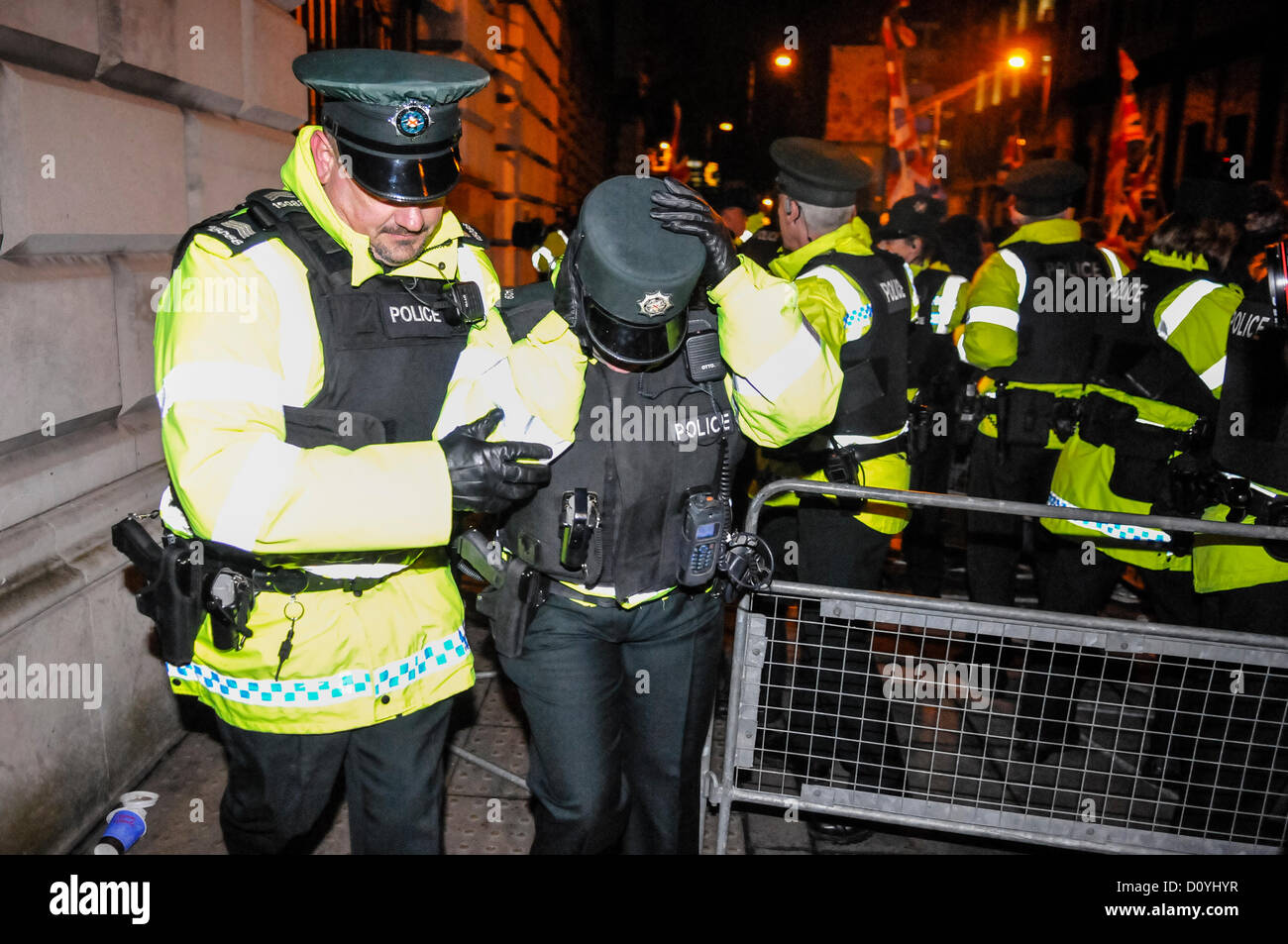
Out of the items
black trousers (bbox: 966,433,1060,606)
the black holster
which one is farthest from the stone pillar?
black trousers (bbox: 966,433,1060,606)

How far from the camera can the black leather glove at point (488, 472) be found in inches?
70.4

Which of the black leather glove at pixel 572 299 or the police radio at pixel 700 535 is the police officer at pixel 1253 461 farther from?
the black leather glove at pixel 572 299

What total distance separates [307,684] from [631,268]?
1175 mm

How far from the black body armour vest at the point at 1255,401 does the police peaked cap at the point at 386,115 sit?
2.56 metres

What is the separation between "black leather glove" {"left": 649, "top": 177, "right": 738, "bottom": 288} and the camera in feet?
6.61

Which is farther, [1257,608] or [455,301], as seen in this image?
[1257,608]

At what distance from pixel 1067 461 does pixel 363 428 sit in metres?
3.24

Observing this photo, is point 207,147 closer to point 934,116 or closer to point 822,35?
point 934,116

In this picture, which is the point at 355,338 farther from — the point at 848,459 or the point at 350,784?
the point at 848,459

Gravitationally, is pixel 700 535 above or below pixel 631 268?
below

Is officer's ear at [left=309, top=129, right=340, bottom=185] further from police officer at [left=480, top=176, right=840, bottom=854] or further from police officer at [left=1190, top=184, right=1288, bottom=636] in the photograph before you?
police officer at [left=1190, top=184, right=1288, bottom=636]

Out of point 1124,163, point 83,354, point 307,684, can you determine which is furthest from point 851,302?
point 1124,163

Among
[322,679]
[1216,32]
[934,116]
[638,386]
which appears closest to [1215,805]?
[638,386]

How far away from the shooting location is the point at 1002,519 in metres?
4.41
